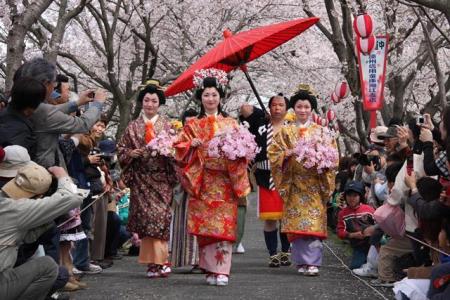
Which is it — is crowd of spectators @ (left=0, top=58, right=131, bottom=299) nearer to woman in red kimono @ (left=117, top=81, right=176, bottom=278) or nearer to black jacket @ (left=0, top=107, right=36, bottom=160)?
black jacket @ (left=0, top=107, right=36, bottom=160)

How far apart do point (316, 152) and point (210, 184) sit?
115cm

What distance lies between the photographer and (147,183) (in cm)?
768

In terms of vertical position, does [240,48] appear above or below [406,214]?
above

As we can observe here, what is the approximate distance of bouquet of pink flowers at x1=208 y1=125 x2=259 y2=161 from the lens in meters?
6.96

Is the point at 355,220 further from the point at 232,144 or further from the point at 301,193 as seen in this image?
the point at 232,144

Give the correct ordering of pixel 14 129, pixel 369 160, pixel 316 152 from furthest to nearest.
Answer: pixel 369 160 < pixel 316 152 < pixel 14 129

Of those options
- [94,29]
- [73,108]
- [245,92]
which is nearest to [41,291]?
[73,108]

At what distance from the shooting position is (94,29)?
78.1 ft

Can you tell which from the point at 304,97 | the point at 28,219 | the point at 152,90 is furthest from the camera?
the point at 304,97

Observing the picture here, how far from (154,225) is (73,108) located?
221 cm

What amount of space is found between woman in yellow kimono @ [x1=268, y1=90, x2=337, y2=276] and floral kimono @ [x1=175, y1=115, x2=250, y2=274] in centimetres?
79

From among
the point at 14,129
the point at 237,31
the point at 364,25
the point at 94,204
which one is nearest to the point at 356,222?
the point at 94,204

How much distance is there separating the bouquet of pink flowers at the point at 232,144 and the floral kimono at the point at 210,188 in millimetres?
113

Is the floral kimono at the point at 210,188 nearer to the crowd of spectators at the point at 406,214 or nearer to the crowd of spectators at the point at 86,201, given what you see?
the crowd of spectators at the point at 86,201
